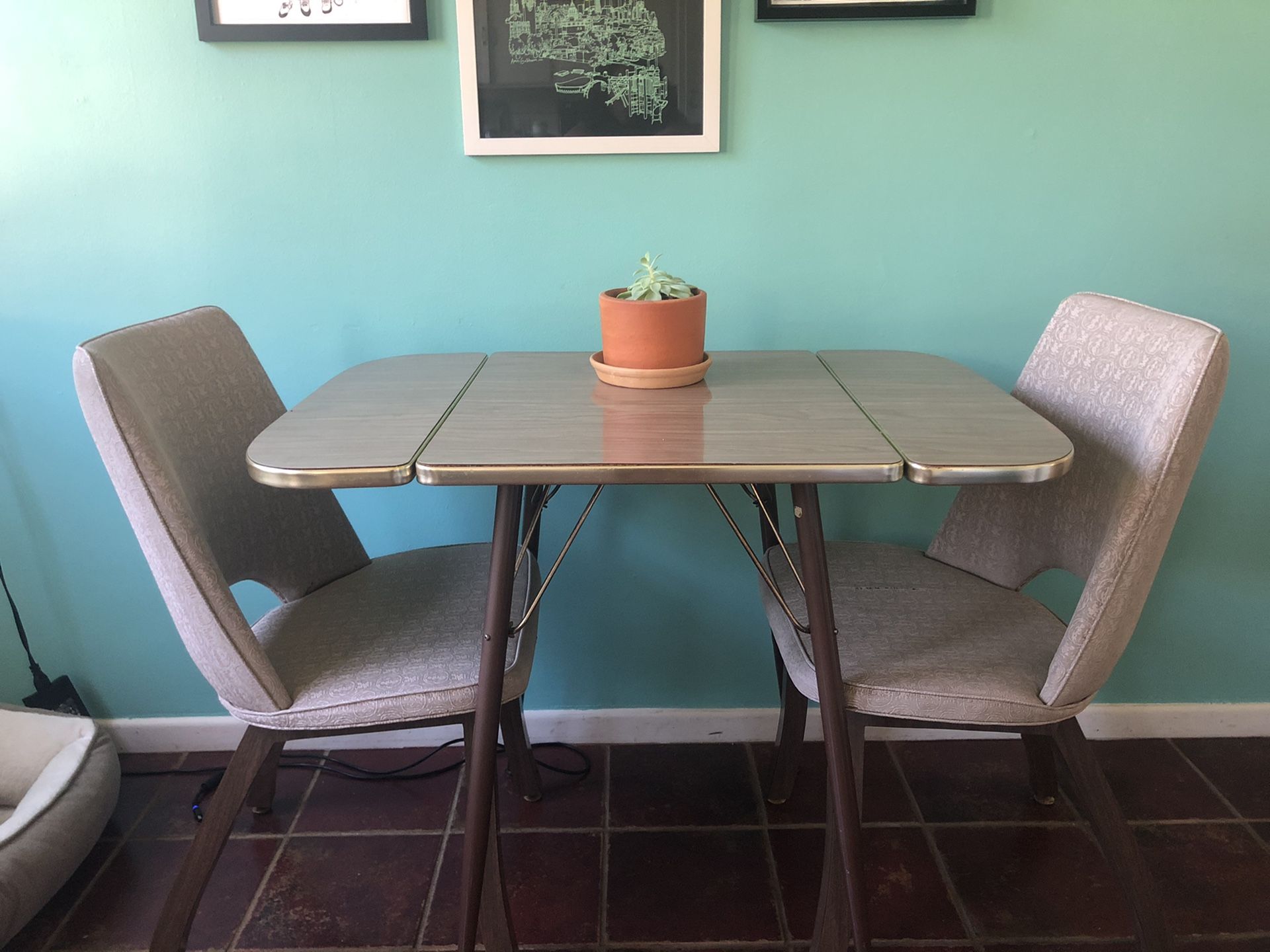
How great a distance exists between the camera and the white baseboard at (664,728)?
1927 millimetres

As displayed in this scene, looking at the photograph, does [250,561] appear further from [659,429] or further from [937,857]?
[937,857]

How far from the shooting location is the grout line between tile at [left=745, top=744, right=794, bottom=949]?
1.48m

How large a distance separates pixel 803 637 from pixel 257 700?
2.57 feet

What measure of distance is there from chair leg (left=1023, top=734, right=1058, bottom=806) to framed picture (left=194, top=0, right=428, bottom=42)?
1.71 meters

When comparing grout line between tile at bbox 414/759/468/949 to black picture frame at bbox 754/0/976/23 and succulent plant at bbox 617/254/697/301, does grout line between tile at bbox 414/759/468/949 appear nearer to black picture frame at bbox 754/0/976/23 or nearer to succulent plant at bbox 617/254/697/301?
succulent plant at bbox 617/254/697/301

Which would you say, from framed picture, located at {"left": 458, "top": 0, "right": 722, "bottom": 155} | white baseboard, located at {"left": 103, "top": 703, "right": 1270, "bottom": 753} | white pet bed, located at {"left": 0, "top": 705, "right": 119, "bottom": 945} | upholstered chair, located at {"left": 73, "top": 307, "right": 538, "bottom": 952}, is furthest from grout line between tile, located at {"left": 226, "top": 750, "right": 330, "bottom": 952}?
Result: framed picture, located at {"left": 458, "top": 0, "right": 722, "bottom": 155}

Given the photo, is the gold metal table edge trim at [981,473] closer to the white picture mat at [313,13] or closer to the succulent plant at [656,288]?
the succulent plant at [656,288]

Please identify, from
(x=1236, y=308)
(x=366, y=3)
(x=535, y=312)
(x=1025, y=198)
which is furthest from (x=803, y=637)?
(x=366, y=3)

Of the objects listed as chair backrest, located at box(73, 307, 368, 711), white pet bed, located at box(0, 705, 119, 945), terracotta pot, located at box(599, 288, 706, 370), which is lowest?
white pet bed, located at box(0, 705, 119, 945)

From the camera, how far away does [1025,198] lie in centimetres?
162

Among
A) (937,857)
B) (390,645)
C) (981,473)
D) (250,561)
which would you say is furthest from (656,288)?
(937,857)

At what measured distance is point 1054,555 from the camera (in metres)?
1.42

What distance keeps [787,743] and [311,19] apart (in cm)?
154

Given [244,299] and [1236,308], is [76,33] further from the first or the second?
[1236,308]
